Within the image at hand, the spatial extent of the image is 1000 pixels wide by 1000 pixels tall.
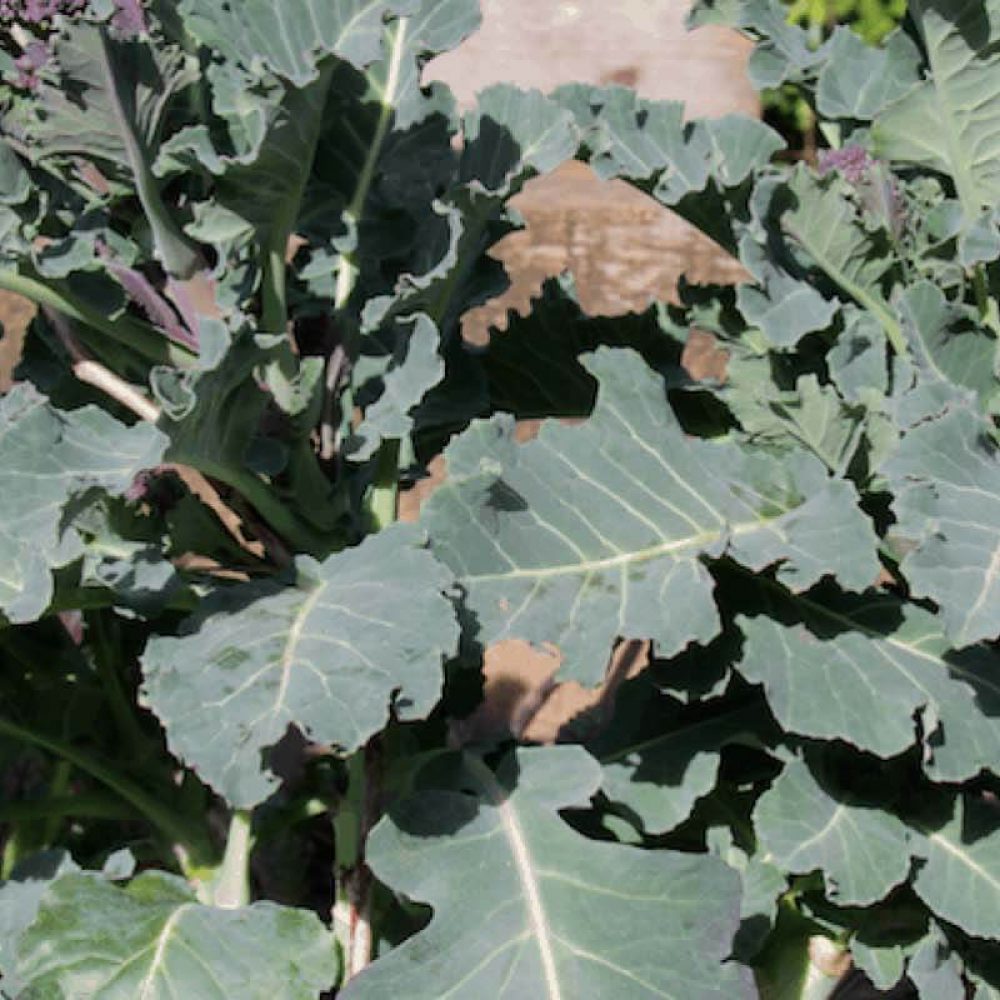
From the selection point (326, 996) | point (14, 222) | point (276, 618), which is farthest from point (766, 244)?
point (326, 996)

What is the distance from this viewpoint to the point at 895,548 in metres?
1.75

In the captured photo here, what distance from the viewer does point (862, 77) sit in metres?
1.95

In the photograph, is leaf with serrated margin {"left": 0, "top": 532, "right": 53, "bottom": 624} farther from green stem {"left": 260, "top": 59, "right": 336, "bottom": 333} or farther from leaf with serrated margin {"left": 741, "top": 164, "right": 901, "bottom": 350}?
leaf with serrated margin {"left": 741, "top": 164, "right": 901, "bottom": 350}

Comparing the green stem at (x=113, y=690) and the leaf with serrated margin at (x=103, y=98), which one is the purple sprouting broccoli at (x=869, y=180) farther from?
the green stem at (x=113, y=690)

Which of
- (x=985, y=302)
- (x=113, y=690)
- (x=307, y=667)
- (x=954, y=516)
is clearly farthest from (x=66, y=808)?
(x=985, y=302)

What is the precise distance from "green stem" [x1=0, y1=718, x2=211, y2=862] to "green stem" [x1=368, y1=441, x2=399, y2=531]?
0.51 meters

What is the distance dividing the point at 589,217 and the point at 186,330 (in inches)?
109

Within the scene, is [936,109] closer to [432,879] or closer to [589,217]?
[432,879]

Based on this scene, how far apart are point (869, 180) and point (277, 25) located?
0.70 m

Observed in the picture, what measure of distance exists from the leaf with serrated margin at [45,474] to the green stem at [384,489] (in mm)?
353

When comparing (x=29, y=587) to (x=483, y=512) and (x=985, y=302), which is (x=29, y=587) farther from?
(x=985, y=302)

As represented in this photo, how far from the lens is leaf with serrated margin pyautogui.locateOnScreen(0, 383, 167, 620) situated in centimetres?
145

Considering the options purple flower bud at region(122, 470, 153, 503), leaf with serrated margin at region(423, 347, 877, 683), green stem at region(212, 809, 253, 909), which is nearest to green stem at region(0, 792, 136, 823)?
green stem at region(212, 809, 253, 909)

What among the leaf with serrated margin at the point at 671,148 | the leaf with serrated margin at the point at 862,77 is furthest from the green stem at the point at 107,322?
the leaf with serrated margin at the point at 862,77
